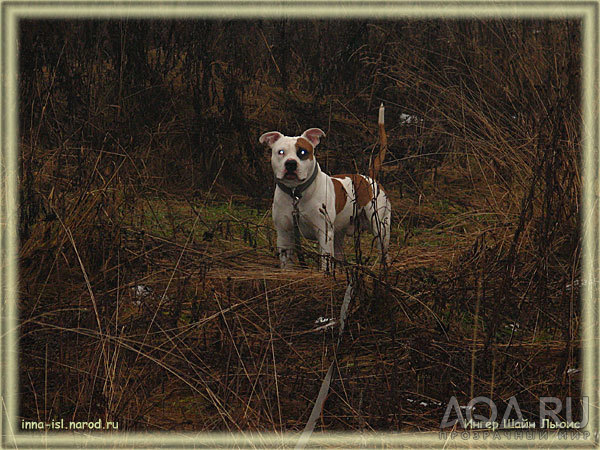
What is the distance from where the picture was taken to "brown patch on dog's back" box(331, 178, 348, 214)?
483 cm

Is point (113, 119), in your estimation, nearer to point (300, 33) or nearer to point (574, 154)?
point (300, 33)

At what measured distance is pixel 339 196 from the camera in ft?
15.9

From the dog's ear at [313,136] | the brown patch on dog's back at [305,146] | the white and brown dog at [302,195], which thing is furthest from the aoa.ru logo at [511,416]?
the dog's ear at [313,136]

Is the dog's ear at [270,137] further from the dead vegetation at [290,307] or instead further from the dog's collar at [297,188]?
the dead vegetation at [290,307]

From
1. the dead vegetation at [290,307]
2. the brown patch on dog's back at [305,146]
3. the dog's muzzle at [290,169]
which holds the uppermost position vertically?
the brown patch on dog's back at [305,146]

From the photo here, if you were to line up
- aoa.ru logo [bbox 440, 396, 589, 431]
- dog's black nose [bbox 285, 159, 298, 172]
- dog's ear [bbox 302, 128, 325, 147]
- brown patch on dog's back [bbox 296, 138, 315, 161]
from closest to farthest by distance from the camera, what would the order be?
1. aoa.ru logo [bbox 440, 396, 589, 431]
2. dog's black nose [bbox 285, 159, 298, 172]
3. brown patch on dog's back [bbox 296, 138, 315, 161]
4. dog's ear [bbox 302, 128, 325, 147]

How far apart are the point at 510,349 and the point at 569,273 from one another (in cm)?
54

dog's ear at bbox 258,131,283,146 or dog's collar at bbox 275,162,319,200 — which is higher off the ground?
dog's ear at bbox 258,131,283,146

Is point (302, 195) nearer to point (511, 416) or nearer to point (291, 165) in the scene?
point (291, 165)

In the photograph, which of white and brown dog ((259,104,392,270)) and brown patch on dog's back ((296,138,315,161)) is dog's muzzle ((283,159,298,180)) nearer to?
white and brown dog ((259,104,392,270))

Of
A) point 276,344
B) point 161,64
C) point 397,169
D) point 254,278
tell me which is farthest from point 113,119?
point 276,344

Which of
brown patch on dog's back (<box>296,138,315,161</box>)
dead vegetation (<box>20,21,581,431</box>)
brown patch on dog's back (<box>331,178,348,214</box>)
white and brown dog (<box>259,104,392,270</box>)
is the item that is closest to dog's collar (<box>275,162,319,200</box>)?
white and brown dog (<box>259,104,392,270</box>)

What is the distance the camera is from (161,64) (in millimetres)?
7062

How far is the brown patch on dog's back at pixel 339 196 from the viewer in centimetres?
483
